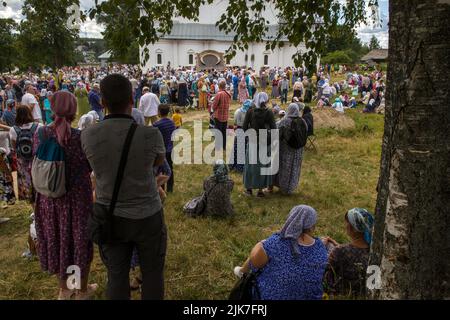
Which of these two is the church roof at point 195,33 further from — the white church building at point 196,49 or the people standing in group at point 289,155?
the people standing in group at point 289,155

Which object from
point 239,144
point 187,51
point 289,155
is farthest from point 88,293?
point 187,51

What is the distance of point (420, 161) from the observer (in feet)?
5.58

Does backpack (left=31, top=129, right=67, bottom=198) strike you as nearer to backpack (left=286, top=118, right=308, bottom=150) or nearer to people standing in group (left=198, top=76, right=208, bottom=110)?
backpack (left=286, top=118, right=308, bottom=150)

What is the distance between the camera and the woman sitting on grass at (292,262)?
2.62 m

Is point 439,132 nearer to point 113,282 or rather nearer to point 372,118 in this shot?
point 113,282

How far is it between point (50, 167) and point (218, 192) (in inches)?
112

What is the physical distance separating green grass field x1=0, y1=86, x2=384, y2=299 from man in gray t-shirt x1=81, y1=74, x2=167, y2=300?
1.34 meters

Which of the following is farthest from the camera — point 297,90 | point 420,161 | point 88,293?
point 297,90

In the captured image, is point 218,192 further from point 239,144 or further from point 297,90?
point 297,90

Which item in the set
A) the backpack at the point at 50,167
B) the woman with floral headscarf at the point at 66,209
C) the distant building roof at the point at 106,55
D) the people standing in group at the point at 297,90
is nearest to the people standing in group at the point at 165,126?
the distant building roof at the point at 106,55

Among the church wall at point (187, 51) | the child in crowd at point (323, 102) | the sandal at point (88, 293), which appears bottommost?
the sandal at point (88, 293)

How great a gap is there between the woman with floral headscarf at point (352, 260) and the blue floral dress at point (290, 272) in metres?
0.42

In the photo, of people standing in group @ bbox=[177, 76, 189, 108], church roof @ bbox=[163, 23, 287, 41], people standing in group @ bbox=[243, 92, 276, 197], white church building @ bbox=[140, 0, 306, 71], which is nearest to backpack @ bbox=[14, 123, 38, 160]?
people standing in group @ bbox=[243, 92, 276, 197]
